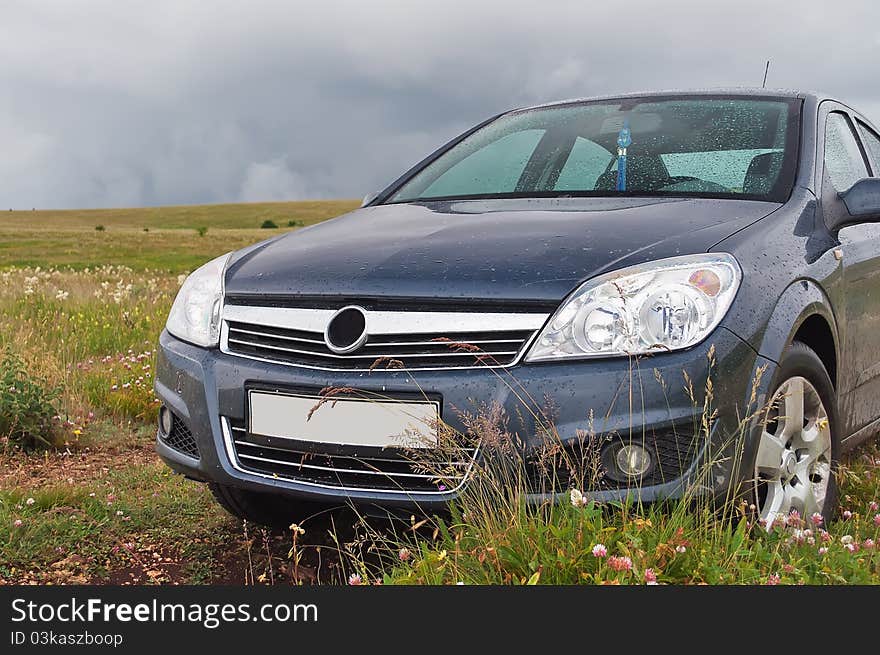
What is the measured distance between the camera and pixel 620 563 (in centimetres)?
226

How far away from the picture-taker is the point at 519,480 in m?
2.60

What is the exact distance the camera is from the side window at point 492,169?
4285mm

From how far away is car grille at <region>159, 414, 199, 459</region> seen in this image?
326 centimetres

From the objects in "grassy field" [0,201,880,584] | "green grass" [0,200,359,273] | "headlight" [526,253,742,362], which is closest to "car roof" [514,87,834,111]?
"grassy field" [0,201,880,584]

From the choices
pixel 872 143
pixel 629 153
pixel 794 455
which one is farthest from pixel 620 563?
pixel 872 143

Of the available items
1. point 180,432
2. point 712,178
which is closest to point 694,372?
point 712,178

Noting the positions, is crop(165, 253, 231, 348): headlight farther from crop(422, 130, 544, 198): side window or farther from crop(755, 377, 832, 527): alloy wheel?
crop(755, 377, 832, 527): alloy wheel

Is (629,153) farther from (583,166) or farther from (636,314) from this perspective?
(636,314)

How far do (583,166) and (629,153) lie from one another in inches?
10.3

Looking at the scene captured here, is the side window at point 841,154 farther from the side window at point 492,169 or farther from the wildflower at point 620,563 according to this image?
the wildflower at point 620,563

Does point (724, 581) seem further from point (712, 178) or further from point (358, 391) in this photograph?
point (712, 178)

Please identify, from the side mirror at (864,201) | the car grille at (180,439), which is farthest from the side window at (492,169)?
the car grille at (180,439)

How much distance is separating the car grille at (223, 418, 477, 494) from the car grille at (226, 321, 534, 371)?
236 millimetres

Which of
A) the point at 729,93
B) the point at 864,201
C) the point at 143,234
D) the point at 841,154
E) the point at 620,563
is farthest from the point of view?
the point at 143,234
